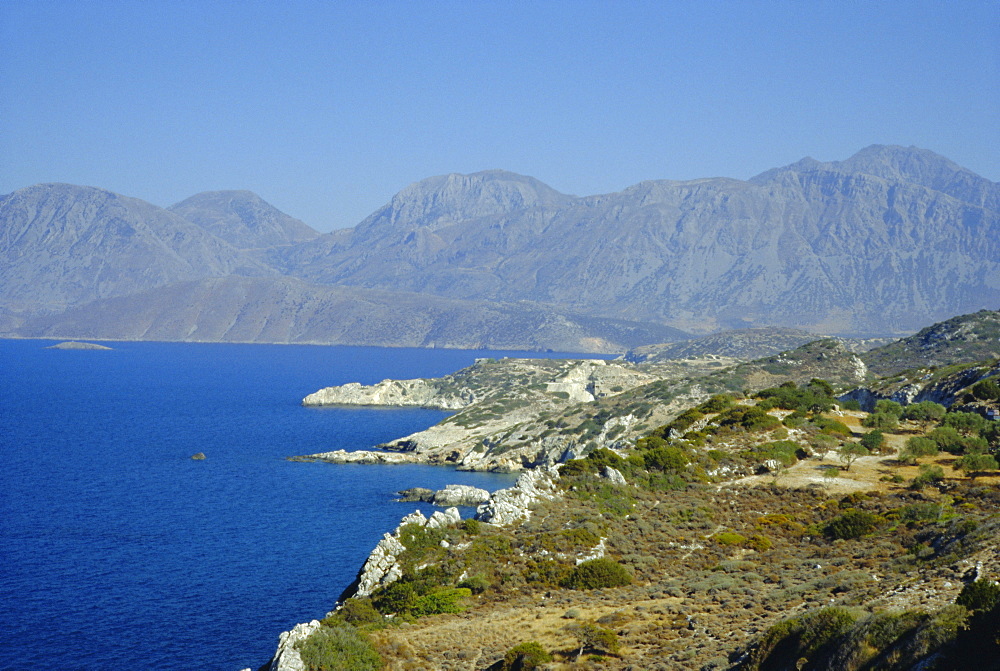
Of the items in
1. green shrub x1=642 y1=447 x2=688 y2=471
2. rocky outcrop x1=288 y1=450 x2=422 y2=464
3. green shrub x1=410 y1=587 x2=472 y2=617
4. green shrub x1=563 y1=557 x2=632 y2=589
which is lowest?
rocky outcrop x1=288 y1=450 x2=422 y2=464

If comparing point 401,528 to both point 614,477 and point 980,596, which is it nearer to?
point 614,477

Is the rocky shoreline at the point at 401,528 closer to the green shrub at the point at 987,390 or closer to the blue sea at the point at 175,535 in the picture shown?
the blue sea at the point at 175,535

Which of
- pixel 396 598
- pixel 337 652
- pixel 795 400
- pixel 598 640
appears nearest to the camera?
pixel 598 640

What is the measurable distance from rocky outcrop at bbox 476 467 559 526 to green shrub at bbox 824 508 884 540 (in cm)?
1289

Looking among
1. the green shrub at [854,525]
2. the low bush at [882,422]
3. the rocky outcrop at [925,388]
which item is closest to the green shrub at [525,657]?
the green shrub at [854,525]

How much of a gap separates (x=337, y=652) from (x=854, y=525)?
807 inches

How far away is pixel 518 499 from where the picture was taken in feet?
135

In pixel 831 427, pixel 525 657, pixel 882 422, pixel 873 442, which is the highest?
pixel 882 422

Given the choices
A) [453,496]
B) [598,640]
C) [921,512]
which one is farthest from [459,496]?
[598,640]

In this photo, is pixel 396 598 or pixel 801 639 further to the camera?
pixel 396 598

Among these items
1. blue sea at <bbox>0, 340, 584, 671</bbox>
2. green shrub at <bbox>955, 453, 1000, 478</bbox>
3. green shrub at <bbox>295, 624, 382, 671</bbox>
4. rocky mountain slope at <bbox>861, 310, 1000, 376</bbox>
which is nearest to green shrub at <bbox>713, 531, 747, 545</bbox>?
green shrub at <bbox>955, 453, 1000, 478</bbox>

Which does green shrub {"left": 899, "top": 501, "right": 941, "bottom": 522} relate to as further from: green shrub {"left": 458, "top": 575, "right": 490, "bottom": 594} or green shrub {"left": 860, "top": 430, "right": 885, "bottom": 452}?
green shrub {"left": 458, "top": 575, "right": 490, "bottom": 594}

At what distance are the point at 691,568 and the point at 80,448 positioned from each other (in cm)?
10930

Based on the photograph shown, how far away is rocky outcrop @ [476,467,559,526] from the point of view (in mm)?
39188
